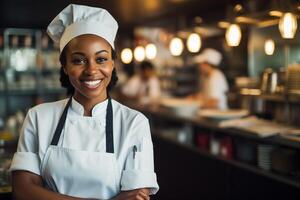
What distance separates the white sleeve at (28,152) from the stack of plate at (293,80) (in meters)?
2.46

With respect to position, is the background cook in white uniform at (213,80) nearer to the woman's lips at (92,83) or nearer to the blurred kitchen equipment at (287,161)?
the blurred kitchen equipment at (287,161)

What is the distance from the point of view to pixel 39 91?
752 centimetres

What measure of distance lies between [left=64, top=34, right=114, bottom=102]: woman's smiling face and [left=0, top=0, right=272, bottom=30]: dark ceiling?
3.23m

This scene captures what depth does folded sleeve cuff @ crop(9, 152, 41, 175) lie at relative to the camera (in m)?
1.49

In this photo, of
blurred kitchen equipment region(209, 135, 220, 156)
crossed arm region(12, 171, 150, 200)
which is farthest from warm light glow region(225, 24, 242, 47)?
crossed arm region(12, 171, 150, 200)

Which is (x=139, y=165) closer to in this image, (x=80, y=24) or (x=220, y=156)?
(x=80, y=24)

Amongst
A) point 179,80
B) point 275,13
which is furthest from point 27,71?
point 275,13

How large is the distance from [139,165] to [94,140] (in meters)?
0.21

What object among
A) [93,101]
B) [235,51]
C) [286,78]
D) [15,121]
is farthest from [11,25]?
[93,101]

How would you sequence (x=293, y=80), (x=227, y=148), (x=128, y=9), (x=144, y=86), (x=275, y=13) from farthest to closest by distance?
1. (x=144, y=86)
2. (x=128, y=9)
3. (x=227, y=148)
4. (x=275, y=13)
5. (x=293, y=80)

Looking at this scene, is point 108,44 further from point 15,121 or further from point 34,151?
point 15,121

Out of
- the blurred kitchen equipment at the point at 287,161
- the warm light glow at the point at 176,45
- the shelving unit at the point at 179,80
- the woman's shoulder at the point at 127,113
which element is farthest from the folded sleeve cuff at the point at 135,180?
the shelving unit at the point at 179,80

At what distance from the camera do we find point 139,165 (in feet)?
4.95

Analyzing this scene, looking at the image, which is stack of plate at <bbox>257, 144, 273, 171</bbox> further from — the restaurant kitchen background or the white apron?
the white apron
